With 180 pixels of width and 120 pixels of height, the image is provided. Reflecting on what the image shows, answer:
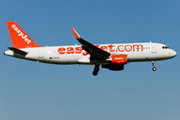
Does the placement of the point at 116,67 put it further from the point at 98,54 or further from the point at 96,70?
the point at 98,54

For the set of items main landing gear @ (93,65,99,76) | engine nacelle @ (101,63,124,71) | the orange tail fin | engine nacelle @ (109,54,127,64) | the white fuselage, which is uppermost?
the orange tail fin

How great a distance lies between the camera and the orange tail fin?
49694 mm

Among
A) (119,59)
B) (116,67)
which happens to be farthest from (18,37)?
(119,59)

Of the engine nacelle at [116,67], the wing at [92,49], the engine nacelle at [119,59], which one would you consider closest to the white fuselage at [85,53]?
the engine nacelle at [119,59]

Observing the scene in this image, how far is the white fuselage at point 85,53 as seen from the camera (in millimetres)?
46291

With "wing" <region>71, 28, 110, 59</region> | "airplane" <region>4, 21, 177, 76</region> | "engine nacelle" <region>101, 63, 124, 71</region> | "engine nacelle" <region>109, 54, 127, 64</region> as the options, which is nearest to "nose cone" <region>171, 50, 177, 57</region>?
"airplane" <region>4, 21, 177, 76</region>

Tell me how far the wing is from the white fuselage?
1.17 metres

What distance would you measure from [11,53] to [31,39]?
4697 millimetres

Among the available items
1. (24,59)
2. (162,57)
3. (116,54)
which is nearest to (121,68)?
(116,54)

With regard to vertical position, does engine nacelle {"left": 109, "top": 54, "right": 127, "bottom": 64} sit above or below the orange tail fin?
below

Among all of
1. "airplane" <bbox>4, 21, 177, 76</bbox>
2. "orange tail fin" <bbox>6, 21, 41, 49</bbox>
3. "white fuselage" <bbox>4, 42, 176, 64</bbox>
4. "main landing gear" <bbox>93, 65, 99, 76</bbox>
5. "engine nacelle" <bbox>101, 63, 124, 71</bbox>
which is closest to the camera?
"airplane" <bbox>4, 21, 177, 76</bbox>

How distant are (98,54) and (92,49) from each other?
1.49 meters

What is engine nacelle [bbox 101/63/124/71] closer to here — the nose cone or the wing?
the wing

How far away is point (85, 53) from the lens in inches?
1841
